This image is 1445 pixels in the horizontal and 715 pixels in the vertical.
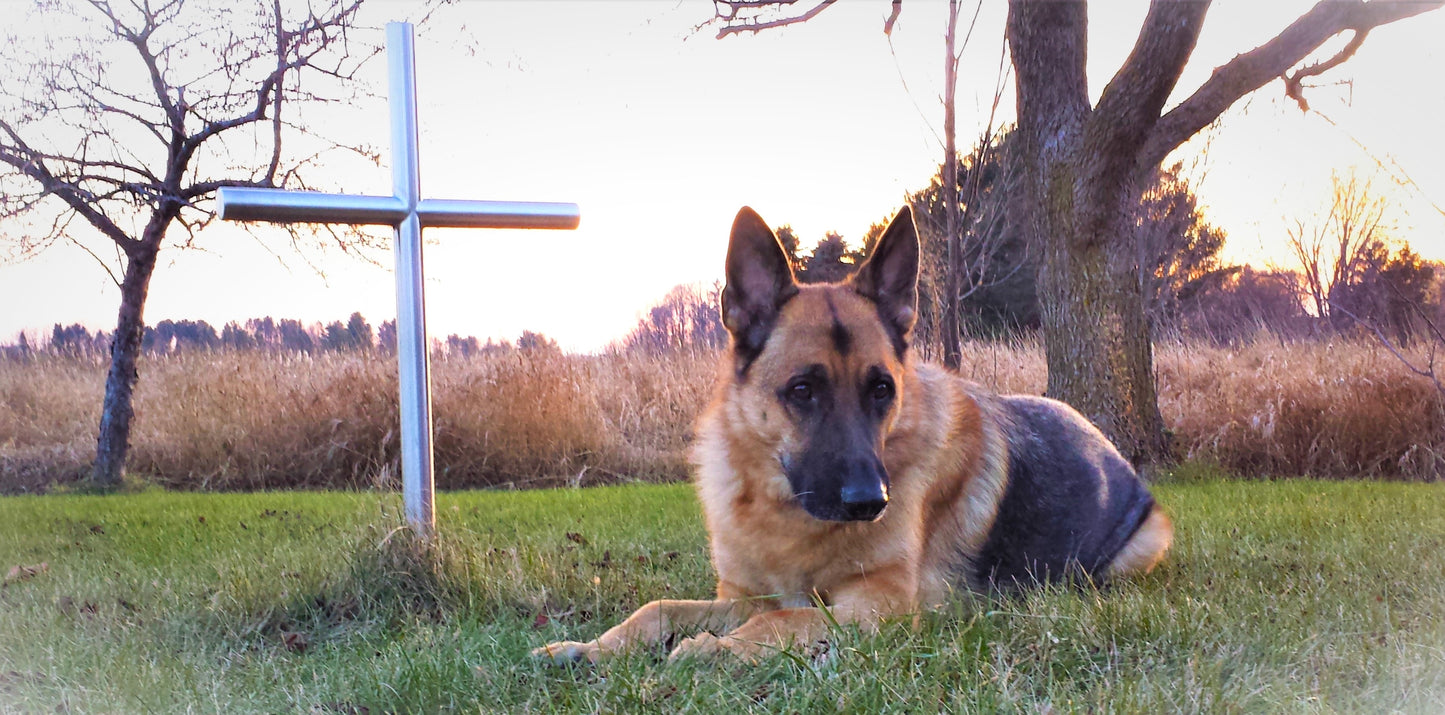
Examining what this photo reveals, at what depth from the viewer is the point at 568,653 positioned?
2723mm

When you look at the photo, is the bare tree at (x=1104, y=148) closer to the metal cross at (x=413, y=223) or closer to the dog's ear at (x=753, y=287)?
the metal cross at (x=413, y=223)

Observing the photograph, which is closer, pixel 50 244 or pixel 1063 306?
pixel 50 244

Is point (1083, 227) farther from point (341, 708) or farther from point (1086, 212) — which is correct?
point (341, 708)

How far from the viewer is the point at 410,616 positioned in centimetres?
334

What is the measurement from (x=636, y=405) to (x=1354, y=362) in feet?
25.7

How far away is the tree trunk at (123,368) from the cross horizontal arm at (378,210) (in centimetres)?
532

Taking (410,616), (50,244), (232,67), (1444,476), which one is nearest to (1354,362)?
(1444,476)

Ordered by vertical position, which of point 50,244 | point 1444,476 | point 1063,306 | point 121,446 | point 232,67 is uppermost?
point 232,67

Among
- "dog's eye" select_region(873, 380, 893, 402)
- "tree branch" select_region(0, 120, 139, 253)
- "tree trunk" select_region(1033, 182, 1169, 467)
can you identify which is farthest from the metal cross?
"tree trunk" select_region(1033, 182, 1169, 467)

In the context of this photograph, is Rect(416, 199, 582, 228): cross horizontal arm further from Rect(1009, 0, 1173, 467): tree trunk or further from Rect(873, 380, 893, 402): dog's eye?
Rect(1009, 0, 1173, 467): tree trunk

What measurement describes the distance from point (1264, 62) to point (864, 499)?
6.65 meters

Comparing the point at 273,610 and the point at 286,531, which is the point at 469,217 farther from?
the point at 286,531

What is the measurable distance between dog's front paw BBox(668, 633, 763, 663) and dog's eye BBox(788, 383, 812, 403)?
86 centimetres

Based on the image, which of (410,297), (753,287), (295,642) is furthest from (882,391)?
(295,642)
